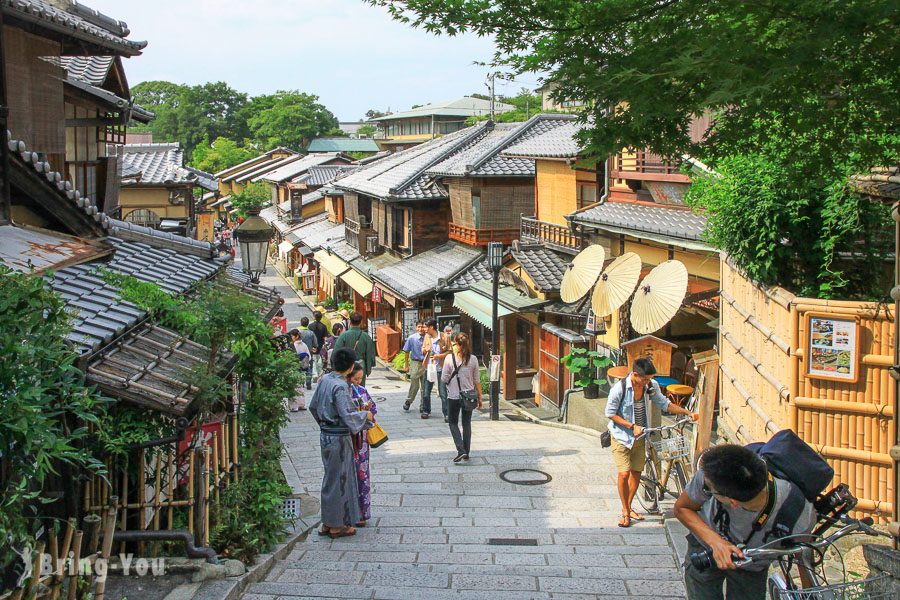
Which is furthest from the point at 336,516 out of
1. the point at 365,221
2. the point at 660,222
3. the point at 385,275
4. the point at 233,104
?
the point at 233,104

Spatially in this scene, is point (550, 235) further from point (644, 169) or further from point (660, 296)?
point (660, 296)

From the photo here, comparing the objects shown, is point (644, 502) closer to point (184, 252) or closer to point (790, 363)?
point (790, 363)

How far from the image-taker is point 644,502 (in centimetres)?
983

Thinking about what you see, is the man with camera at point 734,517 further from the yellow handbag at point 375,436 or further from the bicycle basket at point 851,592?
the yellow handbag at point 375,436

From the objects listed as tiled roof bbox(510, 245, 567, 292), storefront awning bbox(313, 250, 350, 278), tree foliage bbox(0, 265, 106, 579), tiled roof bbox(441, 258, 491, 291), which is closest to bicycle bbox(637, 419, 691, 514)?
tree foliage bbox(0, 265, 106, 579)

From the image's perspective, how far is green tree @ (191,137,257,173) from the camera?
275 ft

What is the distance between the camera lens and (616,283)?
15375mm

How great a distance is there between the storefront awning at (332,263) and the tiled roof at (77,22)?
24048mm

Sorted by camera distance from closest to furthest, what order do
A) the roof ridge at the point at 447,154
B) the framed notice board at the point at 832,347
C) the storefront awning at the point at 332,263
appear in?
the framed notice board at the point at 832,347 → the roof ridge at the point at 447,154 → the storefront awning at the point at 332,263

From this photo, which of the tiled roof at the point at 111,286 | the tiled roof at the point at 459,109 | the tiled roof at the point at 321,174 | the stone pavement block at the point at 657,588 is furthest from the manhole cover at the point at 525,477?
the tiled roof at the point at 459,109

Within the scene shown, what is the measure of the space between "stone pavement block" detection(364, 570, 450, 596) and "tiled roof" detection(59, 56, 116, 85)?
10.2 m

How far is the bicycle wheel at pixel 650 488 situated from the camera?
948 cm

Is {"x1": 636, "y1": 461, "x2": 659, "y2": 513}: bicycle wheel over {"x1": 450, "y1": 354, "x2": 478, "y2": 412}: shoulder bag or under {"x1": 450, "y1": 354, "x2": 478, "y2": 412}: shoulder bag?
under

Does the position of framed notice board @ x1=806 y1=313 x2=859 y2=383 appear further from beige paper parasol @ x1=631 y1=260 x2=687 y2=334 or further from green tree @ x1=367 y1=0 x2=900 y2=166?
beige paper parasol @ x1=631 y1=260 x2=687 y2=334
